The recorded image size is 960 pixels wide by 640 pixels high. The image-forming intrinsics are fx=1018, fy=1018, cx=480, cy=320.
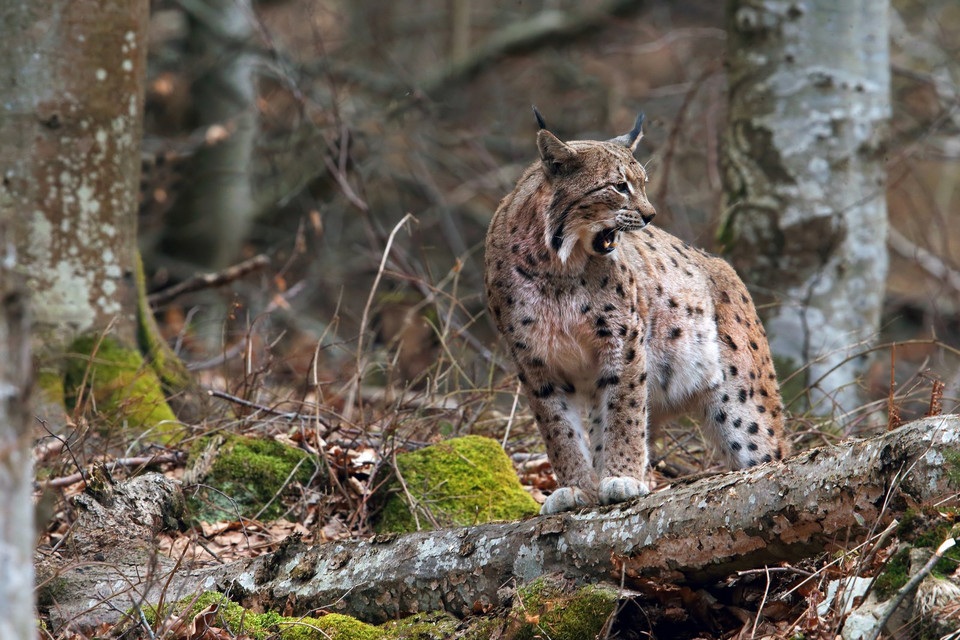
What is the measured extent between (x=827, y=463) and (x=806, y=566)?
0.54 m

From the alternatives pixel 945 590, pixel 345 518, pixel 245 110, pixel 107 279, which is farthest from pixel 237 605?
pixel 245 110

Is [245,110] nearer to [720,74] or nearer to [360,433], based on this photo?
[720,74]

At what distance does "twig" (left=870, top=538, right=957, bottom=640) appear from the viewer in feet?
8.68

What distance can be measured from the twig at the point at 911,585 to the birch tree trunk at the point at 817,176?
4082mm

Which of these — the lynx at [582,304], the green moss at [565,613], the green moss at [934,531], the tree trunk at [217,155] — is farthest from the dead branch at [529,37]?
the green moss at [934,531]

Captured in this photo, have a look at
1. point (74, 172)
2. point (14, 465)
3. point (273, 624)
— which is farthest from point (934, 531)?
point (74, 172)

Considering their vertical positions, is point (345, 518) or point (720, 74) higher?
point (720, 74)

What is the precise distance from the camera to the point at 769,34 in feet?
22.7

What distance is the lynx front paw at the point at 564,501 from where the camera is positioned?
3.95 m

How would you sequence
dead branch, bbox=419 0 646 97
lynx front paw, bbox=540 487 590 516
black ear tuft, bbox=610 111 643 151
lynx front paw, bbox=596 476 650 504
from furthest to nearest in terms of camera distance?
dead branch, bbox=419 0 646 97, black ear tuft, bbox=610 111 643 151, lynx front paw, bbox=540 487 590 516, lynx front paw, bbox=596 476 650 504

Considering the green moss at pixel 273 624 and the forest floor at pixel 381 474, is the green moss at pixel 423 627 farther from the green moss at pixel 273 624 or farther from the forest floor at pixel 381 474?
the forest floor at pixel 381 474

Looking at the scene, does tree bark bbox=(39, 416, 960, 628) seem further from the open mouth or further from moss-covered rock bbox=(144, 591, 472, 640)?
the open mouth

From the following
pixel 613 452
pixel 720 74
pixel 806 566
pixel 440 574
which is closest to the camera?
pixel 806 566

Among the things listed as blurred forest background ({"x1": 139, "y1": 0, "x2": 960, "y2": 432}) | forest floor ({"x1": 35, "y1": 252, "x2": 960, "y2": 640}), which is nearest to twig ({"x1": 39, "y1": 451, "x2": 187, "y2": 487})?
forest floor ({"x1": 35, "y1": 252, "x2": 960, "y2": 640})
